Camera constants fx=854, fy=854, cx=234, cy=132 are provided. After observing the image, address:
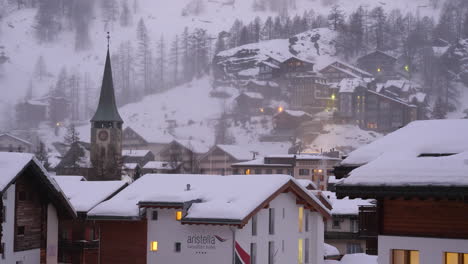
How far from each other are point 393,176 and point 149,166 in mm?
151171

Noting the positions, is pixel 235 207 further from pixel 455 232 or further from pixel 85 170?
pixel 85 170

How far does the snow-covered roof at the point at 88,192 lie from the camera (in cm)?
4916

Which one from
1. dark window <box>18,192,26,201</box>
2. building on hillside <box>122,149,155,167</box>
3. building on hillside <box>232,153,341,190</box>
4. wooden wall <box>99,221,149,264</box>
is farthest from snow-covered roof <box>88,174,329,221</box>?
building on hillside <box>122,149,155,167</box>

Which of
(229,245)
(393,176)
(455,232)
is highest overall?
(393,176)

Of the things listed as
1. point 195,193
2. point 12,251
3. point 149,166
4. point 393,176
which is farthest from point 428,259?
point 149,166

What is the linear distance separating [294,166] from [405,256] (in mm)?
123251

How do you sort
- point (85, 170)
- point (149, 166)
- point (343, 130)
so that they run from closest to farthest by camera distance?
point (85, 170), point (149, 166), point (343, 130)

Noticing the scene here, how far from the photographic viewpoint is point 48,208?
36188 mm

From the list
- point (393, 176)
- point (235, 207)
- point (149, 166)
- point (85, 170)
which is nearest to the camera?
point (393, 176)

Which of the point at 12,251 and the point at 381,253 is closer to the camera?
the point at 381,253

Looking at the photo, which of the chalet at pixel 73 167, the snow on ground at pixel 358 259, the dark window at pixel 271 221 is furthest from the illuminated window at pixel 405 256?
the chalet at pixel 73 167

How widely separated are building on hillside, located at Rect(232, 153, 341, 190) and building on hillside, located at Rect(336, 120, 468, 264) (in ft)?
382

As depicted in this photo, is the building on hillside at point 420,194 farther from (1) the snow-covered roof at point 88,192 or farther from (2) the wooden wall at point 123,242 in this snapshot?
(1) the snow-covered roof at point 88,192

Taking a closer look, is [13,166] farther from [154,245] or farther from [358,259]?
[358,259]
